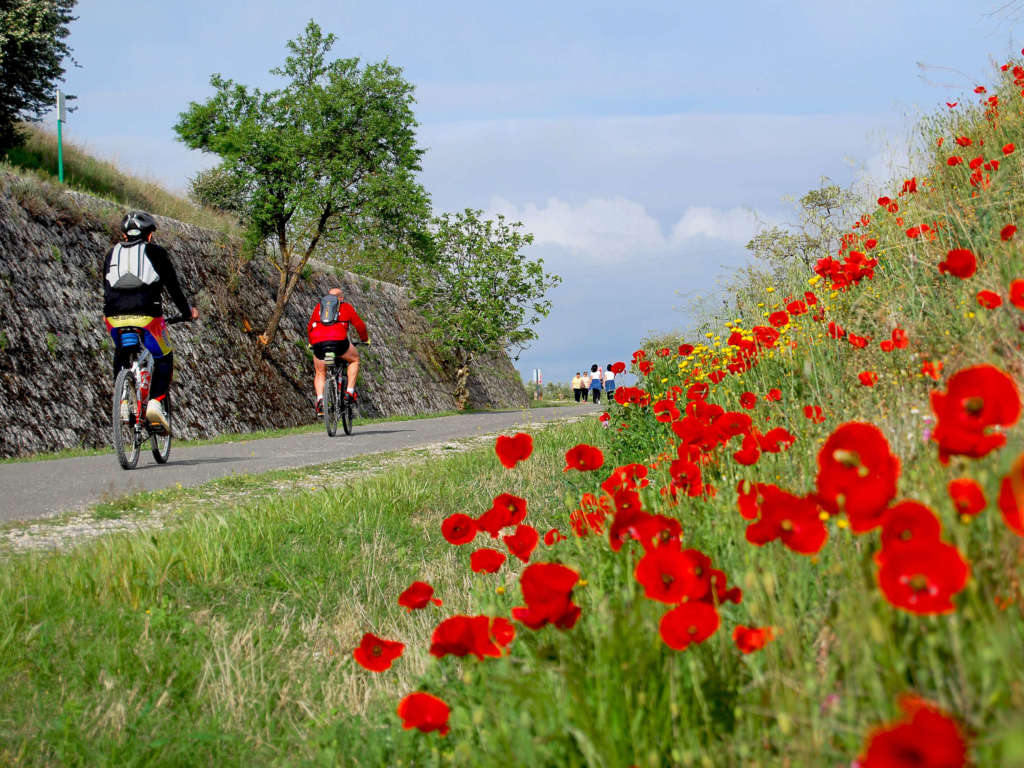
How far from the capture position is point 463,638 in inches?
65.1

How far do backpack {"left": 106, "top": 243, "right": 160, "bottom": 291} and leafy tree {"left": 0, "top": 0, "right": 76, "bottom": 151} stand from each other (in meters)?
16.4

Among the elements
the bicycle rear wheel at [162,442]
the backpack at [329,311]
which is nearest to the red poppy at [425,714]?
the bicycle rear wheel at [162,442]

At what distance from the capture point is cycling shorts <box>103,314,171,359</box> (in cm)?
745

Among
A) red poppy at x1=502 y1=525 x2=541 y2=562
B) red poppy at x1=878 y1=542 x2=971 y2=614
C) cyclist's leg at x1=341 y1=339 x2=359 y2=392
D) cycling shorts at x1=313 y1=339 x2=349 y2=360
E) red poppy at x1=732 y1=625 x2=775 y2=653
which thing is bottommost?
red poppy at x1=732 y1=625 x2=775 y2=653

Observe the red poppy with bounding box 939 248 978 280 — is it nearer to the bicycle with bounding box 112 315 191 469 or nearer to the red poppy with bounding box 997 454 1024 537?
the red poppy with bounding box 997 454 1024 537

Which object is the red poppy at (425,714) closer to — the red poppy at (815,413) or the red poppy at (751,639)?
the red poppy at (751,639)

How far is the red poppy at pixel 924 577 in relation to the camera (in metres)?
1.02

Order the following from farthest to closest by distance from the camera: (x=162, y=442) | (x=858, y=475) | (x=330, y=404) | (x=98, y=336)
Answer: (x=98, y=336) < (x=330, y=404) < (x=162, y=442) < (x=858, y=475)

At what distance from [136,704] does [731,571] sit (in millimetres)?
2024

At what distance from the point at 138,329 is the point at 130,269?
56cm

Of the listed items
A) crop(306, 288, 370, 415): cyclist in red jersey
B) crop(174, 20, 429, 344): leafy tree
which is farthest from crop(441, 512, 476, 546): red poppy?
crop(174, 20, 429, 344): leafy tree

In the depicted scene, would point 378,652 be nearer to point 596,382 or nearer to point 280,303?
point 280,303

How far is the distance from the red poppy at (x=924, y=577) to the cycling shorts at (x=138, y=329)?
297 inches

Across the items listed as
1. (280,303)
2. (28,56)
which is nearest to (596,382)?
(280,303)
